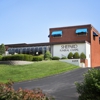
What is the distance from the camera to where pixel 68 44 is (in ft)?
130

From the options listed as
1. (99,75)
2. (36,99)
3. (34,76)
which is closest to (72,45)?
(34,76)

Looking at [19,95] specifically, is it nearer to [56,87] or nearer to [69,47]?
[56,87]

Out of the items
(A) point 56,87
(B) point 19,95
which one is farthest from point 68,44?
(B) point 19,95

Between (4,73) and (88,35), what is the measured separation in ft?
85.1

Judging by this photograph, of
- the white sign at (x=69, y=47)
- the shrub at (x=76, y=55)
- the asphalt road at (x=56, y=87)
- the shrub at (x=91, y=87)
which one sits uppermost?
the white sign at (x=69, y=47)

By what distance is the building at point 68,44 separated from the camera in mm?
39125

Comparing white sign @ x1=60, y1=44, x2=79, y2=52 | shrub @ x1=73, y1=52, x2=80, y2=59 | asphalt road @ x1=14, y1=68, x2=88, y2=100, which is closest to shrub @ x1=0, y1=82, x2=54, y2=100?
asphalt road @ x1=14, y1=68, x2=88, y2=100

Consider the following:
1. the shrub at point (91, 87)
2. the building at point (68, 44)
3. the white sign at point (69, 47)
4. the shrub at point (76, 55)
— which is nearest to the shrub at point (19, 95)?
the shrub at point (91, 87)

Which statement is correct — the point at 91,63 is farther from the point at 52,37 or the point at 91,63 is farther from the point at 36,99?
the point at 36,99

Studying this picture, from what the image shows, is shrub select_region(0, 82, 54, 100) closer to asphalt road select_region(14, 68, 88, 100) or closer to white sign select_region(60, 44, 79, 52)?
asphalt road select_region(14, 68, 88, 100)

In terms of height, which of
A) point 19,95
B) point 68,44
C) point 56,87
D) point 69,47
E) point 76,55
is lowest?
point 56,87

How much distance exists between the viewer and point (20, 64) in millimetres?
28562

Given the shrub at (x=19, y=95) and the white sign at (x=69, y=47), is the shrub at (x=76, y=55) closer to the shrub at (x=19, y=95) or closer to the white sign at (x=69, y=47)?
the white sign at (x=69, y=47)

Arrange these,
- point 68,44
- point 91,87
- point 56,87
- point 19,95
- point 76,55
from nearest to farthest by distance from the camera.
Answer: point 19,95, point 91,87, point 56,87, point 76,55, point 68,44
